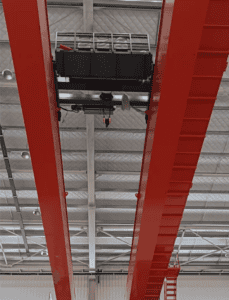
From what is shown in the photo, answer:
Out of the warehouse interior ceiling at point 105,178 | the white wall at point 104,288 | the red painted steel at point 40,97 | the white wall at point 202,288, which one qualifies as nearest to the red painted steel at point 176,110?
the red painted steel at point 40,97

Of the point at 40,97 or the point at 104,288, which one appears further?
the point at 104,288

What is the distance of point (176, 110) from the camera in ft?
14.3

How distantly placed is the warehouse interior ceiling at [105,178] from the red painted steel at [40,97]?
1.90 m

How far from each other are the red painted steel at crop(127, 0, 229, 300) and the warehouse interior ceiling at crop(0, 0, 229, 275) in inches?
90.1

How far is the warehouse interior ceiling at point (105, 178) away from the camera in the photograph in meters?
8.12

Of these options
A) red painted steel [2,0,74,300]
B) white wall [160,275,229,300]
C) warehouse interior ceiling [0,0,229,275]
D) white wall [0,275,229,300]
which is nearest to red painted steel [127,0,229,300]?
red painted steel [2,0,74,300]

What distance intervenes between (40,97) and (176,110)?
2.18 metres

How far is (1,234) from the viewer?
16.3 metres

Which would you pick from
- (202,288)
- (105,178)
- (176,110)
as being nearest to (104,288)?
(202,288)

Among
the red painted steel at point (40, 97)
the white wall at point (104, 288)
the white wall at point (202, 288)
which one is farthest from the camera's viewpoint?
the white wall at point (202, 288)

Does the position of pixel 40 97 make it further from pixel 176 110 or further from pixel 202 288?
pixel 202 288

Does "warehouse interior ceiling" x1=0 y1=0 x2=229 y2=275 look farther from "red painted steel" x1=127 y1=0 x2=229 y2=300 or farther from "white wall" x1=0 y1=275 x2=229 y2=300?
"red painted steel" x1=127 y1=0 x2=229 y2=300

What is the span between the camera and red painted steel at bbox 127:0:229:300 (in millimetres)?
3625

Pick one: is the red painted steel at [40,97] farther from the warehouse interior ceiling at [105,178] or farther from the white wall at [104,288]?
the white wall at [104,288]
